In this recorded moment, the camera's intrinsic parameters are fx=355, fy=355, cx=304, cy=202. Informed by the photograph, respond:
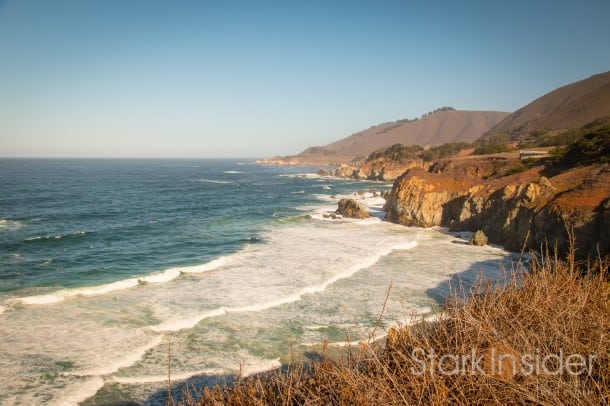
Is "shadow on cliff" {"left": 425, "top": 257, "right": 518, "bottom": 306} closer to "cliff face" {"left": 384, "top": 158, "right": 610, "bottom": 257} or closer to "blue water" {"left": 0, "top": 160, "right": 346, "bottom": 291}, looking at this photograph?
"cliff face" {"left": 384, "top": 158, "right": 610, "bottom": 257}

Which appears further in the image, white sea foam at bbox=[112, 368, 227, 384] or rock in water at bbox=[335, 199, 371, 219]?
rock in water at bbox=[335, 199, 371, 219]

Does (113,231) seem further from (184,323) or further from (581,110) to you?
(581,110)

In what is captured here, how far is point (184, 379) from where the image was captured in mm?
11258

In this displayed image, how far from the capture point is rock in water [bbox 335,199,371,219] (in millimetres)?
40144

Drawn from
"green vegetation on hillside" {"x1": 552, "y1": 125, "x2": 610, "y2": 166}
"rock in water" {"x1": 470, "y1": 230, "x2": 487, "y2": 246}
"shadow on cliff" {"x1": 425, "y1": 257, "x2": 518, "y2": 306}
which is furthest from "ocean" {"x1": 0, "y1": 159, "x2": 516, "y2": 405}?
"green vegetation on hillside" {"x1": 552, "y1": 125, "x2": 610, "y2": 166}

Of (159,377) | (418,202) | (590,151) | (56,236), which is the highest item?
(590,151)

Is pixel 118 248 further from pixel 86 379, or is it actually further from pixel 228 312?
pixel 86 379

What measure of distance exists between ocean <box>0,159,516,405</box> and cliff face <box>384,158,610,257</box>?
2116 millimetres

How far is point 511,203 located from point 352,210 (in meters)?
17.0

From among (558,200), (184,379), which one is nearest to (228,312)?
(184,379)

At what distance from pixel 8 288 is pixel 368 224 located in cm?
2866

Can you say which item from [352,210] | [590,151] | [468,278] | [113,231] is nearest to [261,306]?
[468,278]

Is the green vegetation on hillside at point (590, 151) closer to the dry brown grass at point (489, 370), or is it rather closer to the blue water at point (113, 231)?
the dry brown grass at point (489, 370)

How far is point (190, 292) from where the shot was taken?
18.8 metres
